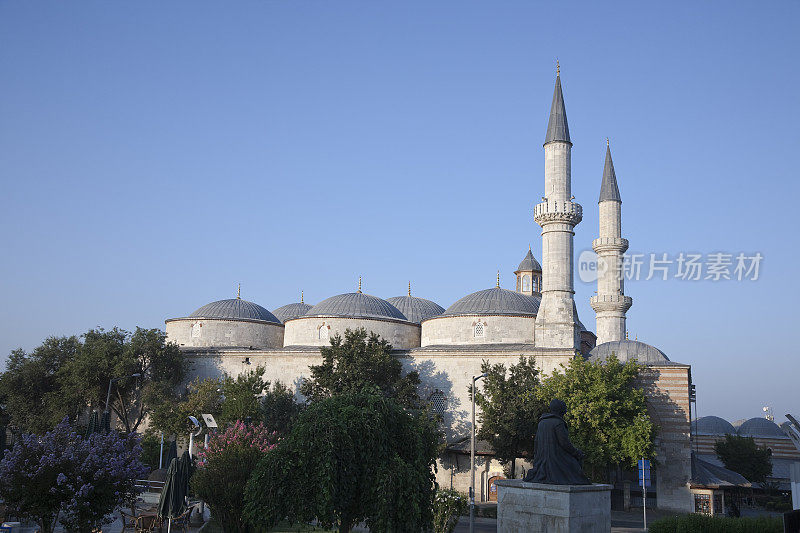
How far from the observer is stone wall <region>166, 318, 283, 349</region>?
39188 mm

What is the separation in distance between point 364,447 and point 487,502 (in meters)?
17.9

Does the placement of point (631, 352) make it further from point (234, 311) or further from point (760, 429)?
point (760, 429)

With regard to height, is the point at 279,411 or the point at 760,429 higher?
the point at 279,411

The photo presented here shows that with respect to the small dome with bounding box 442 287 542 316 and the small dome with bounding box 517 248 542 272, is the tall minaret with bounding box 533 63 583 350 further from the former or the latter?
the small dome with bounding box 517 248 542 272

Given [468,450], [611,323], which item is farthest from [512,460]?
[611,323]

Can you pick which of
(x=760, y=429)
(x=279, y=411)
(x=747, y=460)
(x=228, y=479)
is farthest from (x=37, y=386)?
(x=760, y=429)

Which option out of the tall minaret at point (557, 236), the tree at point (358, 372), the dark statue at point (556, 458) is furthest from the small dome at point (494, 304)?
the dark statue at point (556, 458)

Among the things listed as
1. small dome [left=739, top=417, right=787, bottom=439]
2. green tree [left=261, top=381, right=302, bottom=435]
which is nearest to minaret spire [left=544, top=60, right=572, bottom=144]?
green tree [left=261, top=381, right=302, bottom=435]

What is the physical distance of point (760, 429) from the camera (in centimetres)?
5531

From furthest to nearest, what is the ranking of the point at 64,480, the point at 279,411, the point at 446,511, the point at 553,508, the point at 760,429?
1. the point at 760,429
2. the point at 279,411
3. the point at 446,511
4. the point at 64,480
5. the point at 553,508

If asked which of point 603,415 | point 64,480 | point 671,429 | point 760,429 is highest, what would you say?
point 603,415

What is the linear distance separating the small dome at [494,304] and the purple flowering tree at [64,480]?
22.9 metres

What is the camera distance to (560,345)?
103 ft

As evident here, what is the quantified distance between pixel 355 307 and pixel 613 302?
45.2ft
